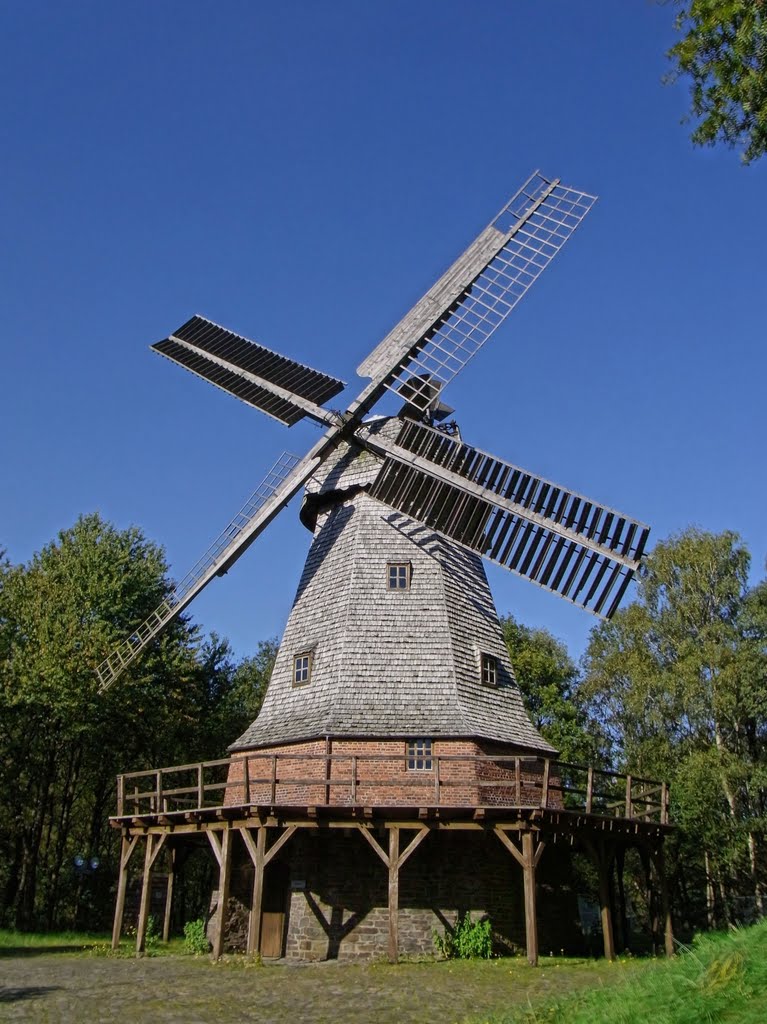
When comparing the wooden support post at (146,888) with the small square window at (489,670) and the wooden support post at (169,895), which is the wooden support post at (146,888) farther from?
the small square window at (489,670)

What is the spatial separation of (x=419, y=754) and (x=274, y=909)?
15.3 feet

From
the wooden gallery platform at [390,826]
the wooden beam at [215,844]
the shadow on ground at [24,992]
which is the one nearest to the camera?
the shadow on ground at [24,992]

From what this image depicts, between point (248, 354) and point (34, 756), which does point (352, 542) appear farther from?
point (34, 756)

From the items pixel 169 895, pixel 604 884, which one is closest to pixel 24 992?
pixel 169 895

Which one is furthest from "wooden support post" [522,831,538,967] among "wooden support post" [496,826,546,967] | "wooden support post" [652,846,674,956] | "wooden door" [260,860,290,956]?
"wooden door" [260,860,290,956]

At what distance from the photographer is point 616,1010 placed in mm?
7691

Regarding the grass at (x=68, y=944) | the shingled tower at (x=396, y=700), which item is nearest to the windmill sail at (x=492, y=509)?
the shingled tower at (x=396, y=700)

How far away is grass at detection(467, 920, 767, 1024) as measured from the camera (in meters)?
7.07

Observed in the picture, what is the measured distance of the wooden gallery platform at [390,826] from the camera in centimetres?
1578

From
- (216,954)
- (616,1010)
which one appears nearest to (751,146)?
(616,1010)

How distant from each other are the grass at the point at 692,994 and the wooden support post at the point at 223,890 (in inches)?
318

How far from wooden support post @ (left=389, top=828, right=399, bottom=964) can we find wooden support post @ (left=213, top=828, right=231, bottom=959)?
3030 mm

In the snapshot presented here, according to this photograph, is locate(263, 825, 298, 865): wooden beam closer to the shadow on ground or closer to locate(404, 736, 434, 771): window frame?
locate(404, 736, 434, 771): window frame

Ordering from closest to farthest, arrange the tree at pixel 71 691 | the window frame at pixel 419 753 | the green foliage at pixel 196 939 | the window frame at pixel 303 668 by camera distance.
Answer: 1. the window frame at pixel 419 753
2. the green foliage at pixel 196 939
3. the window frame at pixel 303 668
4. the tree at pixel 71 691
